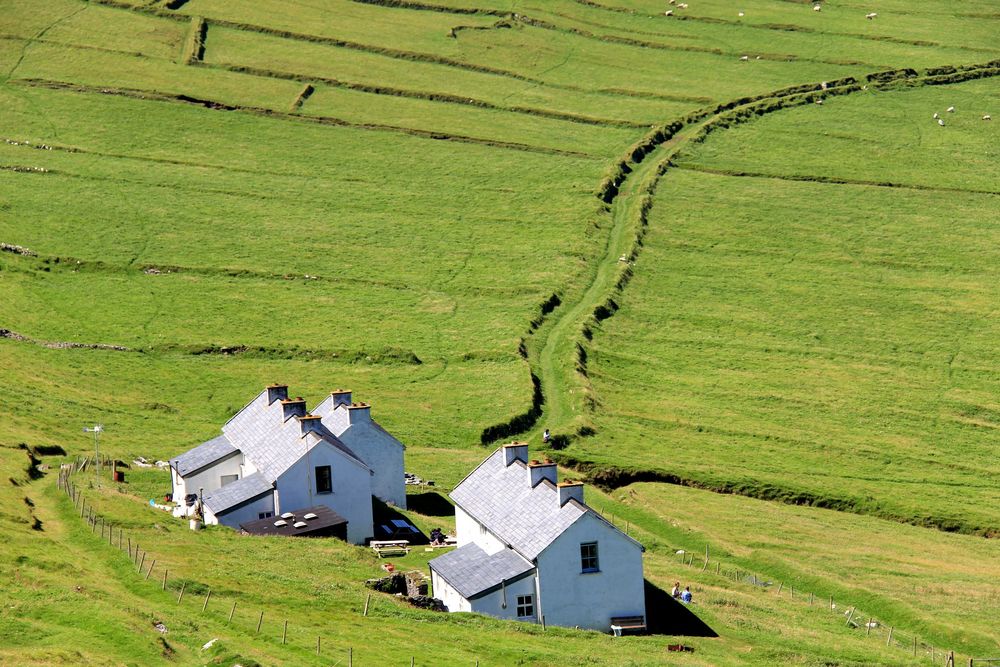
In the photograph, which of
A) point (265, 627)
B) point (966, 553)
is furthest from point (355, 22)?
point (265, 627)

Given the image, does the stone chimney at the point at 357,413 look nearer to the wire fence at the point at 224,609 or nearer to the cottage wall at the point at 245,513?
the cottage wall at the point at 245,513

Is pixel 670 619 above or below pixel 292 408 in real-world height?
below

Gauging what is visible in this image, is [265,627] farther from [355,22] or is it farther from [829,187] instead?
[355,22]

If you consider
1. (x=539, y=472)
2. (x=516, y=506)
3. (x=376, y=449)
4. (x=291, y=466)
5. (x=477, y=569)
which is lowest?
(x=477, y=569)

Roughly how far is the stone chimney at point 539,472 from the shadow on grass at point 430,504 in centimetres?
1572

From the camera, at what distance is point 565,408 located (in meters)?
104

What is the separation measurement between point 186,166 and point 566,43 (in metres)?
67.9

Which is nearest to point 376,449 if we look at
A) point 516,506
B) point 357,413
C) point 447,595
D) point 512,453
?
point 357,413

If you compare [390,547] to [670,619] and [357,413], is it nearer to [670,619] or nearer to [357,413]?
[357,413]

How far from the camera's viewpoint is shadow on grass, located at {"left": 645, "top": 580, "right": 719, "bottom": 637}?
6362 centimetres

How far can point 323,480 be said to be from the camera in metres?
75.7

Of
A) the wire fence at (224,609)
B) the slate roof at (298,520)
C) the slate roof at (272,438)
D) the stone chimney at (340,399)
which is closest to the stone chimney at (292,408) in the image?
the slate roof at (272,438)

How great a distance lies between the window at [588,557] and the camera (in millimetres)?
64062

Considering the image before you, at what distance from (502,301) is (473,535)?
56249 millimetres
